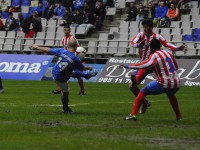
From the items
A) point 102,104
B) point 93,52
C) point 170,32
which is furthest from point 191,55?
point 102,104

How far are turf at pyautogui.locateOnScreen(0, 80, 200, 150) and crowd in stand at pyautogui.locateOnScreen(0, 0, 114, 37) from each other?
19771 mm

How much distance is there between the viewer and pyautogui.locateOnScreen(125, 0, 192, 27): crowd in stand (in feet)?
129

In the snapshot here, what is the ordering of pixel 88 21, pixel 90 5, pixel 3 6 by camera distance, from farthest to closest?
pixel 3 6 → pixel 90 5 → pixel 88 21

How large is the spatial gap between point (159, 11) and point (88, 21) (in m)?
5.05

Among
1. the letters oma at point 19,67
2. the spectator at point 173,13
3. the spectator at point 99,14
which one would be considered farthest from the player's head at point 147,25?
the spectator at point 99,14

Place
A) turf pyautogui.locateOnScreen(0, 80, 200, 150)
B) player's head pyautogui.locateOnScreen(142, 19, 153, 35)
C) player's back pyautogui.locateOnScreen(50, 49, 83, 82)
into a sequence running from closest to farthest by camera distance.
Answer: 1. turf pyautogui.locateOnScreen(0, 80, 200, 150)
2. player's back pyautogui.locateOnScreen(50, 49, 83, 82)
3. player's head pyautogui.locateOnScreen(142, 19, 153, 35)

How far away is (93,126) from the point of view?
47.1 ft

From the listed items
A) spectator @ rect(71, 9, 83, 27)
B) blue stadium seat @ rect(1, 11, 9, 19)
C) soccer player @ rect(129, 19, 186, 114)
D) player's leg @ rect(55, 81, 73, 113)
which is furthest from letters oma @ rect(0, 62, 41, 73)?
player's leg @ rect(55, 81, 73, 113)

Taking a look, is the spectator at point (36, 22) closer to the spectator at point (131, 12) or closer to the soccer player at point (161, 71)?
the spectator at point (131, 12)

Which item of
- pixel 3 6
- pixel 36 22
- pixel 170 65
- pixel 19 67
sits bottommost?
pixel 19 67

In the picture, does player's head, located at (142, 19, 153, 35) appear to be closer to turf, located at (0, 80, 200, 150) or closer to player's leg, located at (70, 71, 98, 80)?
player's leg, located at (70, 71, 98, 80)

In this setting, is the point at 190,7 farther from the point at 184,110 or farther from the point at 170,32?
the point at 184,110

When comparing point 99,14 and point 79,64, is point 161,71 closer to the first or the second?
point 79,64

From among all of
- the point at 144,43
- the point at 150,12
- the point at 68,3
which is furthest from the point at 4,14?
the point at 144,43
